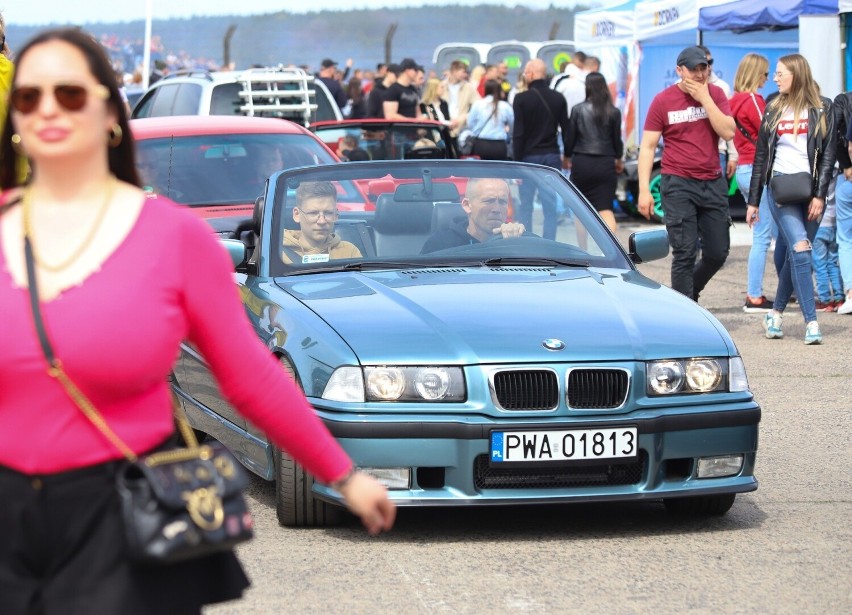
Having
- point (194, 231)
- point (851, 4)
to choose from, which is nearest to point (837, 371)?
point (851, 4)

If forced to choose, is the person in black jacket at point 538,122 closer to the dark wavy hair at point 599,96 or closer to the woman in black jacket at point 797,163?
the dark wavy hair at point 599,96

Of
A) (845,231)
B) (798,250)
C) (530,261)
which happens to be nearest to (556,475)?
(530,261)

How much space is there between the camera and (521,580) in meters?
5.25

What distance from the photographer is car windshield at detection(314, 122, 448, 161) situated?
15570 millimetres

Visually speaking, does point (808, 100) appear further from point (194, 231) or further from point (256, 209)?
point (194, 231)

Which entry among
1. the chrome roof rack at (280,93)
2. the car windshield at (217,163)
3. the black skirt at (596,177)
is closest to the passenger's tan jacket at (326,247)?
the car windshield at (217,163)

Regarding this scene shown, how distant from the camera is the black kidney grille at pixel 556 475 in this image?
5.65 m

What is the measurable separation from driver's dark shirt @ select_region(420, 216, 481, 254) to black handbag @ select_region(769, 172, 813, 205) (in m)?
4.11

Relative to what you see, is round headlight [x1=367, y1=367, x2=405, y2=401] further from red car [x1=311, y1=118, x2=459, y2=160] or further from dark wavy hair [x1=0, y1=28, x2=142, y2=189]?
red car [x1=311, y1=118, x2=459, y2=160]

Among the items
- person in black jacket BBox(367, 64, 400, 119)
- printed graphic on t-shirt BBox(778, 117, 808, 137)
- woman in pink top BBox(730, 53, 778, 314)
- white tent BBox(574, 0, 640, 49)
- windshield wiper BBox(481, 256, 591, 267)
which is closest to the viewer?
windshield wiper BBox(481, 256, 591, 267)

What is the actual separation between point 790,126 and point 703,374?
5.46m

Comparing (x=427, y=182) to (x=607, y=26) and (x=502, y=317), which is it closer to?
(x=502, y=317)

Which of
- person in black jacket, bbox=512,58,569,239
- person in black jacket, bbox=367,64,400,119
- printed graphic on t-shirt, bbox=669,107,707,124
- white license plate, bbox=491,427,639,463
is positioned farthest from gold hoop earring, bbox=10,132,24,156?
person in black jacket, bbox=367,64,400,119

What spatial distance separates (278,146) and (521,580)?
599 cm
